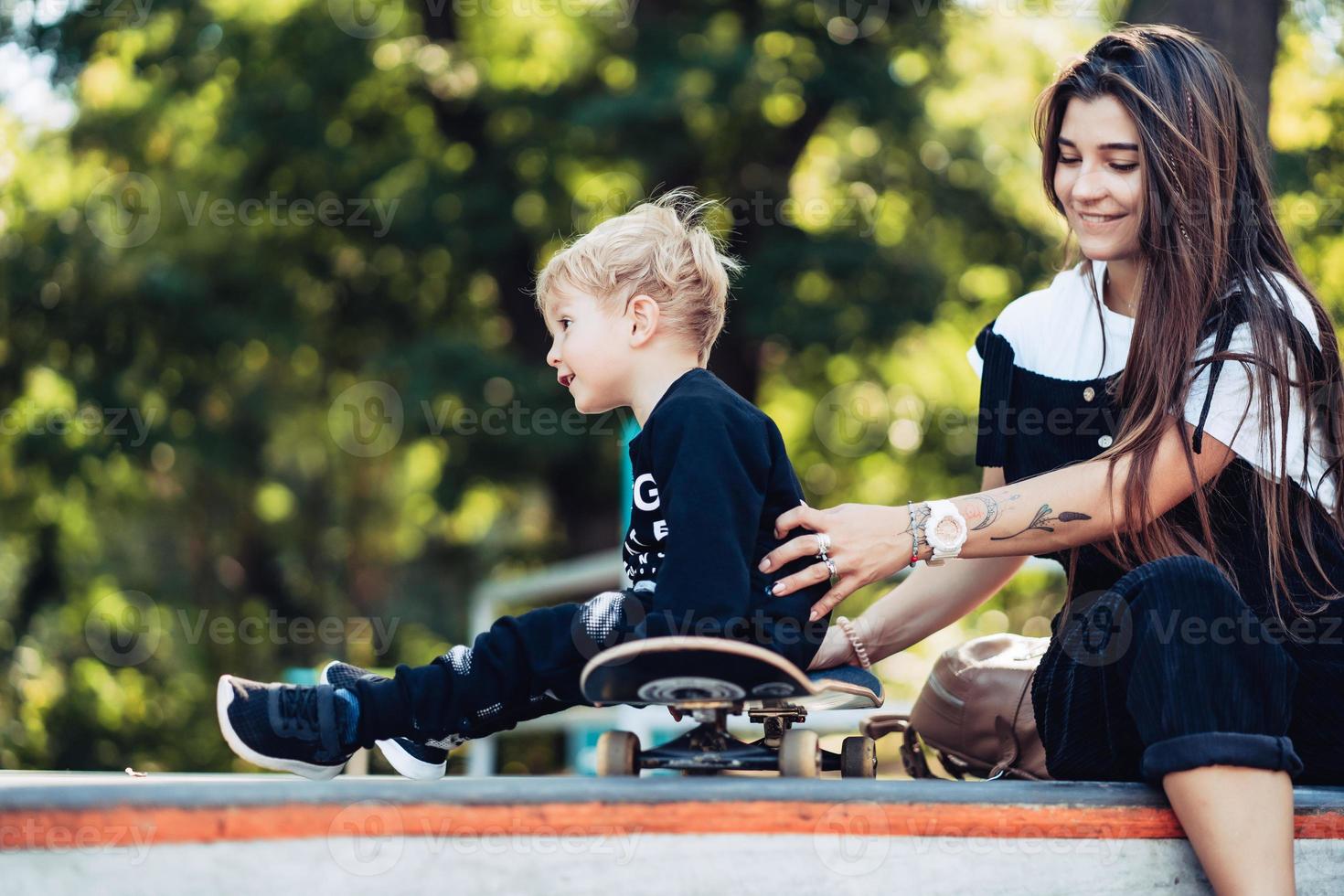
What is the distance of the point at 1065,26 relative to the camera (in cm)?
1094

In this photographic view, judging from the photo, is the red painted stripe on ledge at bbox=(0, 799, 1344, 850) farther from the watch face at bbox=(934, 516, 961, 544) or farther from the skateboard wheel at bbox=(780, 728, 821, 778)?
the watch face at bbox=(934, 516, 961, 544)

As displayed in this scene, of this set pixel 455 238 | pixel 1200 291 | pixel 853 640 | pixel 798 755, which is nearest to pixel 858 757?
pixel 798 755

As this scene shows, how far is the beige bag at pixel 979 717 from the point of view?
281 cm

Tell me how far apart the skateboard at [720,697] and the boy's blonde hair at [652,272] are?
79 cm

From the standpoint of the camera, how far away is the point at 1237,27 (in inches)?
194

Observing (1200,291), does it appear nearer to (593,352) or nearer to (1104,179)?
(1104,179)

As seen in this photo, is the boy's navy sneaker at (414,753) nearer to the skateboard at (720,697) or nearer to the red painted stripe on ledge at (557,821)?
the skateboard at (720,697)

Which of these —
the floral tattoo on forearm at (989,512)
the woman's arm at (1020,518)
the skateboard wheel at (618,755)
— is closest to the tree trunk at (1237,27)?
the woman's arm at (1020,518)

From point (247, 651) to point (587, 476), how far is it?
4658 millimetres

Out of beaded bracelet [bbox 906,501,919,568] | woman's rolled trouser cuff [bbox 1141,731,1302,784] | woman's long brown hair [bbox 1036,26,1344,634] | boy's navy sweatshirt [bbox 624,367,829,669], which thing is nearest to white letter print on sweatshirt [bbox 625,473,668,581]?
boy's navy sweatshirt [bbox 624,367,829,669]

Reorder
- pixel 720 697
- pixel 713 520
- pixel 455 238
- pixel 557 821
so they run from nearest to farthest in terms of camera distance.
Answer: pixel 557 821 < pixel 720 697 < pixel 713 520 < pixel 455 238

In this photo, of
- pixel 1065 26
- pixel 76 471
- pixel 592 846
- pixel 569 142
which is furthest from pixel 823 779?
pixel 1065 26

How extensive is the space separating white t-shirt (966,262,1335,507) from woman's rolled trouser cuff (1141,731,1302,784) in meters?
0.56

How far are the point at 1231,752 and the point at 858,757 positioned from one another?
65 centimetres
